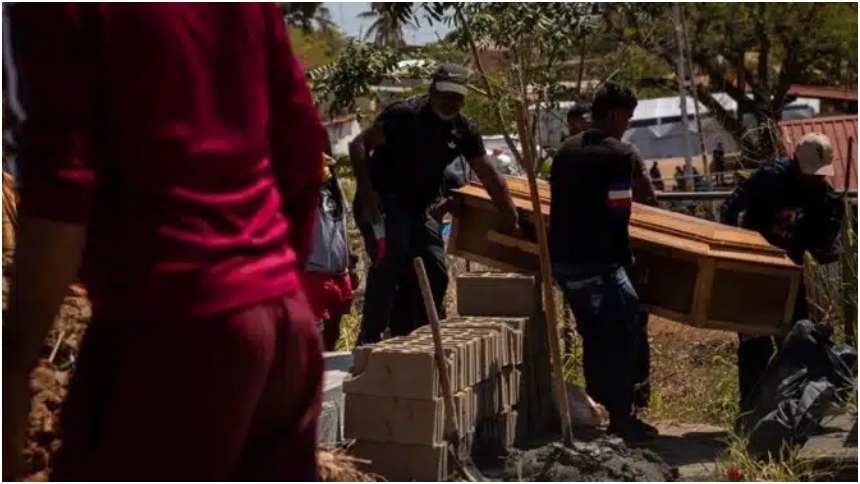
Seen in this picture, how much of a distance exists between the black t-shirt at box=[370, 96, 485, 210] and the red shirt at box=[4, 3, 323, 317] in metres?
4.99

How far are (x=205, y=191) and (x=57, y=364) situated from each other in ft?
7.47

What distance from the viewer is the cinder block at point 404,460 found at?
5887 millimetres

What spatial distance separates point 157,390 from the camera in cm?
242

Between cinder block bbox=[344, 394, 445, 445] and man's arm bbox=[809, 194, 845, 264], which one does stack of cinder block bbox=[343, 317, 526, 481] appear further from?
man's arm bbox=[809, 194, 845, 264]

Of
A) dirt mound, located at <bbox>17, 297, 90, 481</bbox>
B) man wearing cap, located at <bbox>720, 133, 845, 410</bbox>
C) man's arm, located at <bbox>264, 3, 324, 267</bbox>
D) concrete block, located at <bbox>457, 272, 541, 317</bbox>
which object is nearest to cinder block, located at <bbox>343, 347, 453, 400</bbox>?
concrete block, located at <bbox>457, 272, 541, 317</bbox>

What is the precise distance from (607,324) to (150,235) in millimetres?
4942

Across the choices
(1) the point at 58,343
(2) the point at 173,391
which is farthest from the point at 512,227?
(2) the point at 173,391

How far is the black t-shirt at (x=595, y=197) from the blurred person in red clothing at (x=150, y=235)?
15.1 ft

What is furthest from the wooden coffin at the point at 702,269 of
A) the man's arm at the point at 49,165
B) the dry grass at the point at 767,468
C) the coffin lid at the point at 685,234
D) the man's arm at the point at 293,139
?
the man's arm at the point at 49,165

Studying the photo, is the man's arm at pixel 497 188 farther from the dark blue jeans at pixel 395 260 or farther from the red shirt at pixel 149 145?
the red shirt at pixel 149 145

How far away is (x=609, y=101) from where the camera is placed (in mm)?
7211

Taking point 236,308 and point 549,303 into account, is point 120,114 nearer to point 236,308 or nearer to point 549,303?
point 236,308

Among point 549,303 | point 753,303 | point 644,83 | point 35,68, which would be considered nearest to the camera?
point 35,68

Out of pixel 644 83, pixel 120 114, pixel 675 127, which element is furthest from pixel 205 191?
pixel 675 127
